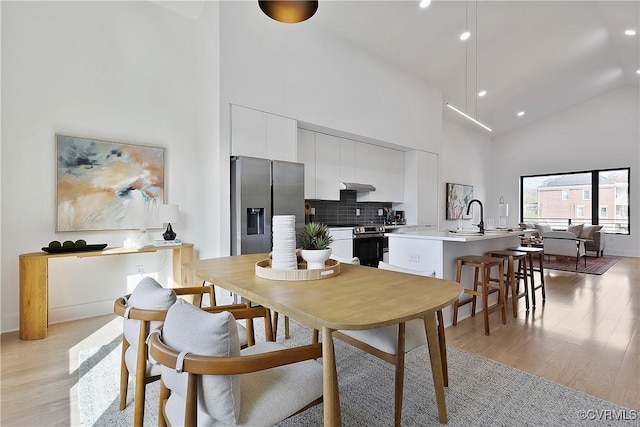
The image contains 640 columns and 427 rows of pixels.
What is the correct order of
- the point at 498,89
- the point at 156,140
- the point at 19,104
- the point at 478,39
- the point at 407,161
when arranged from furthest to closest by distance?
1. the point at 498,89
2. the point at 407,161
3. the point at 478,39
4. the point at 156,140
5. the point at 19,104

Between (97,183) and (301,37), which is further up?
(301,37)

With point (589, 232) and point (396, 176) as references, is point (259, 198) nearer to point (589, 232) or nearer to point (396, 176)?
point (396, 176)

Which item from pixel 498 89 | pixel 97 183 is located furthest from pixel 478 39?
pixel 97 183

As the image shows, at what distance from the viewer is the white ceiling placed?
14.6 ft

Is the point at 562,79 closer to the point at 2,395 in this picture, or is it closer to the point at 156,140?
the point at 156,140

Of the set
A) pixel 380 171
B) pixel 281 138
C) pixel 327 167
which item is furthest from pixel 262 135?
pixel 380 171

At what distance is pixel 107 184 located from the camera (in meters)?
3.54

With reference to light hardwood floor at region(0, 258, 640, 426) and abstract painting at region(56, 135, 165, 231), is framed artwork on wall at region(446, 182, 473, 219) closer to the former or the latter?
light hardwood floor at region(0, 258, 640, 426)

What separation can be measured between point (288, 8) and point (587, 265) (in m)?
7.70

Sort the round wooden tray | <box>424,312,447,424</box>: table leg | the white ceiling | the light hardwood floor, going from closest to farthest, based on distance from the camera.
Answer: <box>424,312,447,424</box>: table leg
the round wooden tray
the light hardwood floor
the white ceiling

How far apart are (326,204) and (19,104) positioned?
3885 mm

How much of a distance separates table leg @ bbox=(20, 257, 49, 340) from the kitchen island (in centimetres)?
339

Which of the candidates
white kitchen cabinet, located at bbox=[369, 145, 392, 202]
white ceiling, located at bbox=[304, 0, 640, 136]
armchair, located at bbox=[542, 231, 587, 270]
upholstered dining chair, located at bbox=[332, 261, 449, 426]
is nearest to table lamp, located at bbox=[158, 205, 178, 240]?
upholstered dining chair, located at bbox=[332, 261, 449, 426]

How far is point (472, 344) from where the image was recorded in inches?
107
